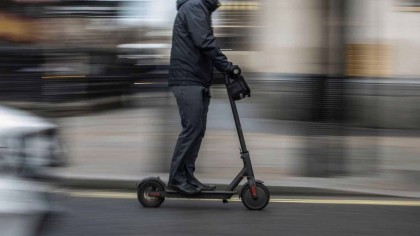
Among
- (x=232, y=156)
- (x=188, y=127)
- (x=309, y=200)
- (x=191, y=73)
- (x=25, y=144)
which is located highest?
(x=25, y=144)

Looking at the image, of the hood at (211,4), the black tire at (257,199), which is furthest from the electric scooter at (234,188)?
the hood at (211,4)

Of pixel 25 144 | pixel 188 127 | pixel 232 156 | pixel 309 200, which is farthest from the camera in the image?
pixel 232 156

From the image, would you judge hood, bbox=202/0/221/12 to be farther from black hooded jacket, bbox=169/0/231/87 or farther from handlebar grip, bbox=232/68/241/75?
handlebar grip, bbox=232/68/241/75

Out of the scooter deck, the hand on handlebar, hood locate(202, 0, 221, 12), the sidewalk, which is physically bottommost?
the sidewalk

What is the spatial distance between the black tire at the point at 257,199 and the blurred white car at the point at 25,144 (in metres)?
1.82

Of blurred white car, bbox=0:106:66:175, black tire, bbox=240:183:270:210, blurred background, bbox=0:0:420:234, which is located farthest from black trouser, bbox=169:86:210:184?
blurred white car, bbox=0:106:66:175

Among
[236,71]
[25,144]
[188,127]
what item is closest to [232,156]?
[188,127]

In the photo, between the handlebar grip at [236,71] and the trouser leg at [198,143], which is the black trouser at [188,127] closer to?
the trouser leg at [198,143]

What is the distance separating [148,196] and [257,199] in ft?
3.05

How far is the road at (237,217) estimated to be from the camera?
217 inches

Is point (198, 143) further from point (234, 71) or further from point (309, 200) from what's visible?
point (309, 200)

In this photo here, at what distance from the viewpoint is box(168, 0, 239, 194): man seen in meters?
5.89

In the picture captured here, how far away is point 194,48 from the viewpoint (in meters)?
6.00

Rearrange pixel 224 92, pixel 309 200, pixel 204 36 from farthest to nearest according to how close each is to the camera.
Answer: pixel 224 92 < pixel 309 200 < pixel 204 36
